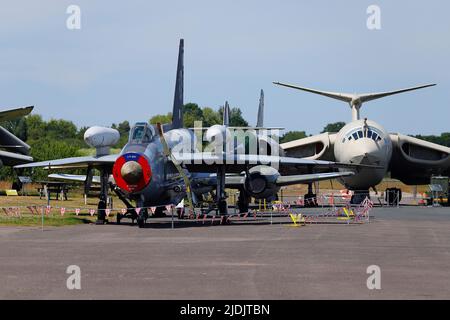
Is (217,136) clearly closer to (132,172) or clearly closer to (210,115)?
(132,172)

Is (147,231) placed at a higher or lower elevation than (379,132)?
lower

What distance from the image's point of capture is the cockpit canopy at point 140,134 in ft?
88.7

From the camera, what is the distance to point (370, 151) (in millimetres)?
42812

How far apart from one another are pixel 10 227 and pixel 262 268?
1288cm

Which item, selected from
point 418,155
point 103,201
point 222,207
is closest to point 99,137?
point 103,201

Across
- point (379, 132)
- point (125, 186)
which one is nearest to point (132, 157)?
point (125, 186)

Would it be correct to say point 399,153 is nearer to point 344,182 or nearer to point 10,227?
point 344,182

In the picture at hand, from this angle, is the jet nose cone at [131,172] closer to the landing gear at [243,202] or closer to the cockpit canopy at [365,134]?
the landing gear at [243,202]

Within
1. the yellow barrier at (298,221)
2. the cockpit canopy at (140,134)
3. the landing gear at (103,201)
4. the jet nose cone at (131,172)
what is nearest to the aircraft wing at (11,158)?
the landing gear at (103,201)

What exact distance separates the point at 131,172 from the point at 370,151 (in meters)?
20.0

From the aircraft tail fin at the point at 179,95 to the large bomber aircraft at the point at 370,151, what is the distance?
1216cm

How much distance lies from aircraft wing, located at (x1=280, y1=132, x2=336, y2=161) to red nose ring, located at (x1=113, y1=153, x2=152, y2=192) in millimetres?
24291
